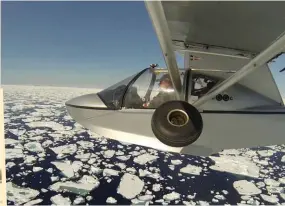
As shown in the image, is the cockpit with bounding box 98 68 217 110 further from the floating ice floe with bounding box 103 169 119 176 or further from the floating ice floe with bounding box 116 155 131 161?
the floating ice floe with bounding box 116 155 131 161

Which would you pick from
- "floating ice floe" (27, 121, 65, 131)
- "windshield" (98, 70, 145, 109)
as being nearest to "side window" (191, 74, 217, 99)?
"windshield" (98, 70, 145, 109)

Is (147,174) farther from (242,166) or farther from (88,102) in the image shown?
(88,102)

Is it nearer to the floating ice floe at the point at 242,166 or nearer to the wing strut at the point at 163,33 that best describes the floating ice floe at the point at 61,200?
the floating ice floe at the point at 242,166

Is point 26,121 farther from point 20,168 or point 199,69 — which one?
point 199,69

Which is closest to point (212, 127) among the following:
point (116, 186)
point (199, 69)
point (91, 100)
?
point (199, 69)

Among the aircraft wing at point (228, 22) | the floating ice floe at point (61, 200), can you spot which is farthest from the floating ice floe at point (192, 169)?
the aircraft wing at point (228, 22)

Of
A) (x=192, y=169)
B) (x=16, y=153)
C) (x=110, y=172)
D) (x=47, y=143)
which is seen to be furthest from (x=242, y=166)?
(x=16, y=153)

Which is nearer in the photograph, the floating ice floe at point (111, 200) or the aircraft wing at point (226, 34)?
the aircraft wing at point (226, 34)

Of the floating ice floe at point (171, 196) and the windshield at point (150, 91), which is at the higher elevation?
the windshield at point (150, 91)
